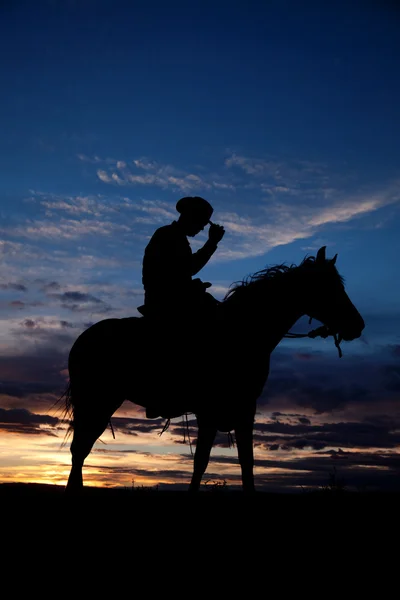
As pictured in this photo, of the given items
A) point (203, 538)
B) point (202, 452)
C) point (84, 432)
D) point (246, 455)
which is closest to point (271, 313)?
point (246, 455)

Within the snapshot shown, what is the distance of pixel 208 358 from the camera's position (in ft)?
30.1

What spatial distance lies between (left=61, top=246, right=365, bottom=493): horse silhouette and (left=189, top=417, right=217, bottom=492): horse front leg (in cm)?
1

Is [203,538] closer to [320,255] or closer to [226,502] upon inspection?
[226,502]

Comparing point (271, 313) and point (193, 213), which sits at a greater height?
point (193, 213)

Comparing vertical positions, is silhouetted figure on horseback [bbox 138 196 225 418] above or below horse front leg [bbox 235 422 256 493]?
above

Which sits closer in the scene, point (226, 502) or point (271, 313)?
point (226, 502)

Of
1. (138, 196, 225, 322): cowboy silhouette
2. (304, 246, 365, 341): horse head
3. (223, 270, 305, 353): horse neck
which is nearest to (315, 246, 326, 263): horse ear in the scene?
(304, 246, 365, 341): horse head

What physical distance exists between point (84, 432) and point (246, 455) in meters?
2.53

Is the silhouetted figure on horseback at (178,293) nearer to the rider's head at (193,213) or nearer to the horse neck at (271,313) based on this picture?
the rider's head at (193,213)

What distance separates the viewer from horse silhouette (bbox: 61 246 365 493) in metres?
8.91

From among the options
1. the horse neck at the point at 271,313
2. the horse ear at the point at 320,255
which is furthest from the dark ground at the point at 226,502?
the horse ear at the point at 320,255

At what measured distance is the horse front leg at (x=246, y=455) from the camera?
8609mm

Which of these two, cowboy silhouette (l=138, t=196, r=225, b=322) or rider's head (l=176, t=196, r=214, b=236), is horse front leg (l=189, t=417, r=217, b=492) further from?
rider's head (l=176, t=196, r=214, b=236)

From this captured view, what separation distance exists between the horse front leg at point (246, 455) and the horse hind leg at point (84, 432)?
214cm
